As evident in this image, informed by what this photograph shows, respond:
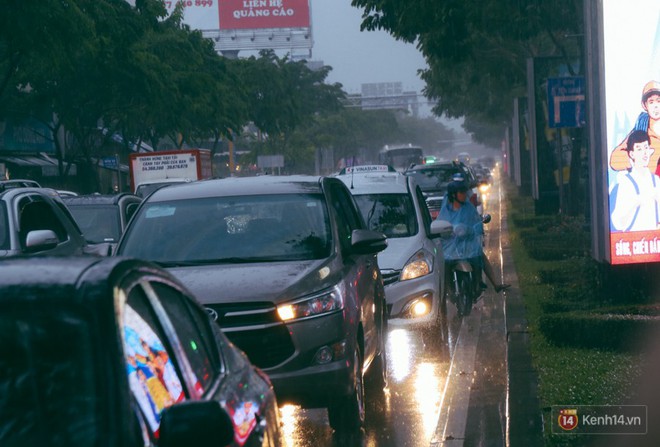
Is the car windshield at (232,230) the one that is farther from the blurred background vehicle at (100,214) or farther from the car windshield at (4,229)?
the blurred background vehicle at (100,214)

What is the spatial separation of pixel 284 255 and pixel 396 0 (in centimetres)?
1128

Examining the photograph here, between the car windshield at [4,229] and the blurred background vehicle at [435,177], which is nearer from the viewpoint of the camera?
the car windshield at [4,229]

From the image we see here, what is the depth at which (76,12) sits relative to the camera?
24.6 meters

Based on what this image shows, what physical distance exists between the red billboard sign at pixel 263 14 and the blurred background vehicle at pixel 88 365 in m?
108

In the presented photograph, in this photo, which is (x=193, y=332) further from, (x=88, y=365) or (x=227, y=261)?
(x=227, y=261)

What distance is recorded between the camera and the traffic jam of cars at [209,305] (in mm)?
3129

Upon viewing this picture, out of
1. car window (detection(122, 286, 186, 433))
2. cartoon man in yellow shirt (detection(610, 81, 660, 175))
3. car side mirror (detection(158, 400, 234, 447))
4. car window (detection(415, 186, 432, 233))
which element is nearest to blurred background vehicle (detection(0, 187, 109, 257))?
car window (detection(415, 186, 432, 233))

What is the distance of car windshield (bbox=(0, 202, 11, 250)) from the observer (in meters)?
10.6

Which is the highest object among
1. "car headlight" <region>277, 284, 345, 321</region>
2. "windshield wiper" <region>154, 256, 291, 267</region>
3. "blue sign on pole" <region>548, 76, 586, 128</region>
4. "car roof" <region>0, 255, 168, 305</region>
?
"blue sign on pole" <region>548, 76, 586, 128</region>

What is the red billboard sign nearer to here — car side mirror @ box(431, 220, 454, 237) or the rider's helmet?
the rider's helmet

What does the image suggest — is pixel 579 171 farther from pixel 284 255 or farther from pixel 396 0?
pixel 284 255

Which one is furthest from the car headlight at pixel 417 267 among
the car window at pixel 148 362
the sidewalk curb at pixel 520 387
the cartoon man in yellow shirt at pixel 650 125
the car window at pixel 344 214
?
the car window at pixel 148 362

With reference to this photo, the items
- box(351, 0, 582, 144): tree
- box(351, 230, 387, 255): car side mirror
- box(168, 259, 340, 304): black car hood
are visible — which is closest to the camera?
box(168, 259, 340, 304): black car hood

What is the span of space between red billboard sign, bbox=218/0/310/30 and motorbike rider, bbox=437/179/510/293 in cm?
9773
